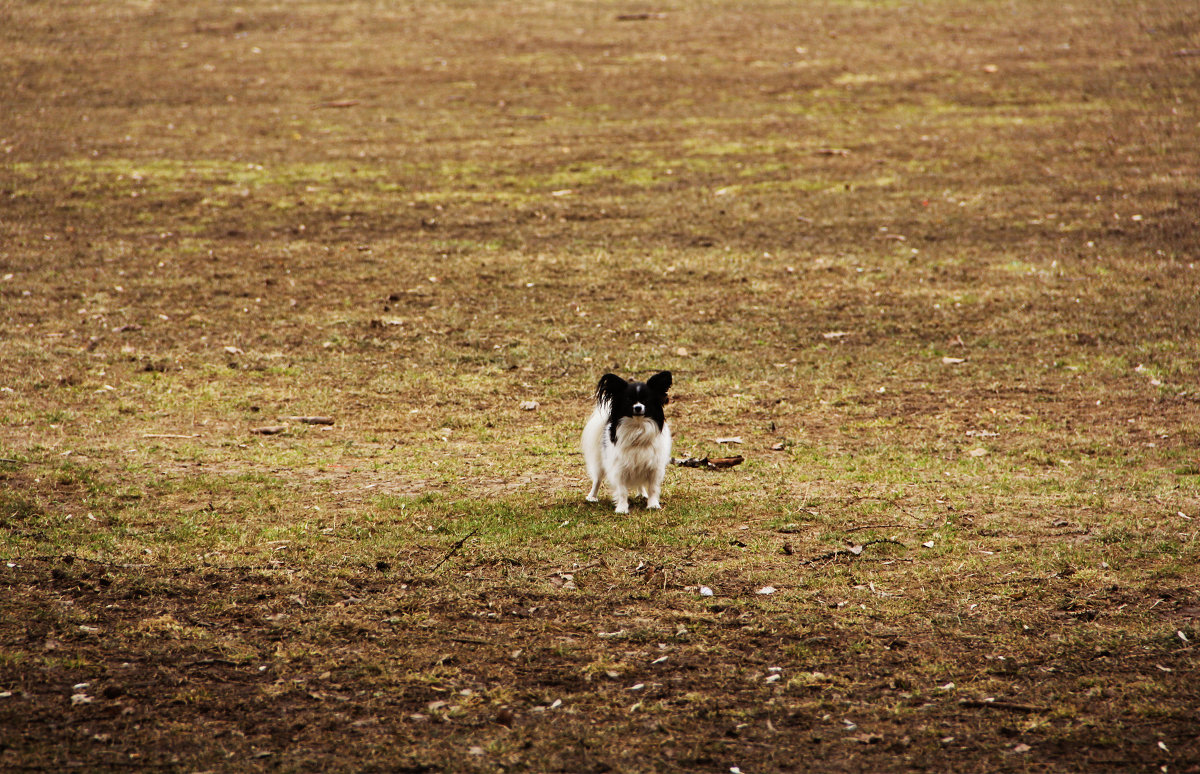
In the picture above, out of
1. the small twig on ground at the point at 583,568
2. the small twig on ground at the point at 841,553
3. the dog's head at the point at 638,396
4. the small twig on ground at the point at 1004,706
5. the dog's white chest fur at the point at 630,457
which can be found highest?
the dog's head at the point at 638,396

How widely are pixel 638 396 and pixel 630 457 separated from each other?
49cm

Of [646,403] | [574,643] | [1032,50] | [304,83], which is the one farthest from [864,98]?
[574,643]

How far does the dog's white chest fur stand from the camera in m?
8.52

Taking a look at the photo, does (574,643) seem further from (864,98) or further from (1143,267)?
(864,98)

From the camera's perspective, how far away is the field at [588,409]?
18.5 ft

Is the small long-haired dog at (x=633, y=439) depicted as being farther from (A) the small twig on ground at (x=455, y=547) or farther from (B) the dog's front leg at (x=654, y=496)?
(A) the small twig on ground at (x=455, y=547)

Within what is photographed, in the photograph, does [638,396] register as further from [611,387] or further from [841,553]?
[841,553]

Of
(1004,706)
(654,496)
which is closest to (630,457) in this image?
(654,496)

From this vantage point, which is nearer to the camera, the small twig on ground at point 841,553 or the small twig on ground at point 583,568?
the small twig on ground at point 583,568

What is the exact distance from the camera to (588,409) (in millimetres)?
11758

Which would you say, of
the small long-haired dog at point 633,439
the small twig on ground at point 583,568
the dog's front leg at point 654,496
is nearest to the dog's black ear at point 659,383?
the small long-haired dog at point 633,439

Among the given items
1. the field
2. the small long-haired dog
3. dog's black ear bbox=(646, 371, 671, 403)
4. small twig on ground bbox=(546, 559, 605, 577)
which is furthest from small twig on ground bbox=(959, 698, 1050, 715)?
dog's black ear bbox=(646, 371, 671, 403)

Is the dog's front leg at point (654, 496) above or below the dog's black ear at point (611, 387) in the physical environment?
below

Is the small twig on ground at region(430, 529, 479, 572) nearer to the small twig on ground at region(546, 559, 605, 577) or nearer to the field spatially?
the field
